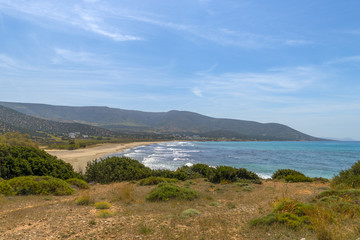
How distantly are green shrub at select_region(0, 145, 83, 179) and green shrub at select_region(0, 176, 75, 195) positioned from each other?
8.77 feet

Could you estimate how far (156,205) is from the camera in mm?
8305

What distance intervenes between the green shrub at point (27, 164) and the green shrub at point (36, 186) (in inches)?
105

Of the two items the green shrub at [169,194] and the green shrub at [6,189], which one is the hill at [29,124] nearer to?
the green shrub at [6,189]

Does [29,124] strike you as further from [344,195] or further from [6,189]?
[344,195]

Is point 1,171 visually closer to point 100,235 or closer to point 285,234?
point 100,235

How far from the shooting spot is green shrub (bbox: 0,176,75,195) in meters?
10.2

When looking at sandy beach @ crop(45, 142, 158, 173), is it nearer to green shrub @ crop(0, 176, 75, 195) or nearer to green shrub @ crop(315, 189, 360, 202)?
green shrub @ crop(0, 176, 75, 195)

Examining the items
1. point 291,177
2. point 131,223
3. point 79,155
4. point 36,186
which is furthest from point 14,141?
point 291,177

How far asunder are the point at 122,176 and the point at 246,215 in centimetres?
1182

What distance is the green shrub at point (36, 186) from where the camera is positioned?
10.2 metres

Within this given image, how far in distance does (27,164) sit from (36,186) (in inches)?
150

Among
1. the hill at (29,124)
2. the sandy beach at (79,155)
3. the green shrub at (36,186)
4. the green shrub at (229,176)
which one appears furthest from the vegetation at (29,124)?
the green shrub at (229,176)

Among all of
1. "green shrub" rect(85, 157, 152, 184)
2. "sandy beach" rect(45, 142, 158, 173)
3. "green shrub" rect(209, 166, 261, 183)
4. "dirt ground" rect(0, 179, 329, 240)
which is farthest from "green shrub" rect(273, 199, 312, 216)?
"sandy beach" rect(45, 142, 158, 173)

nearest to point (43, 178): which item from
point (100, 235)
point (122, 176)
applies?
point (122, 176)
